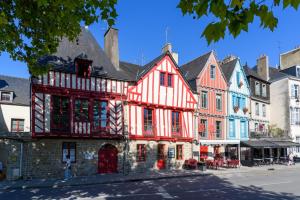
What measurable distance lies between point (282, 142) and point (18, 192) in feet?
77.3

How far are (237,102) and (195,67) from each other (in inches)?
200

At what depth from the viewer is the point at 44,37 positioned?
29.5 ft

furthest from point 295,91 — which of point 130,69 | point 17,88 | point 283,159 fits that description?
point 17,88

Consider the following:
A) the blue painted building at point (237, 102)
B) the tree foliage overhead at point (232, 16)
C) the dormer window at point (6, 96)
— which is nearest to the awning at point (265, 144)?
the blue painted building at point (237, 102)

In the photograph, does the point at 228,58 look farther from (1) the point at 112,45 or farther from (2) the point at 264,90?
(1) the point at 112,45

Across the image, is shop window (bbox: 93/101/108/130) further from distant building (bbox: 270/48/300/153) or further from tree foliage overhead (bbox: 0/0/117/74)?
distant building (bbox: 270/48/300/153)

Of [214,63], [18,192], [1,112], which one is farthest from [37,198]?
[214,63]

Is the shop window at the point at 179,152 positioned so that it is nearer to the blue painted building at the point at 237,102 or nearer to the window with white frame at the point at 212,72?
the blue painted building at the point at 237,102

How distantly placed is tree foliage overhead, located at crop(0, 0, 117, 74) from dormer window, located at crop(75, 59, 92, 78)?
361 inches

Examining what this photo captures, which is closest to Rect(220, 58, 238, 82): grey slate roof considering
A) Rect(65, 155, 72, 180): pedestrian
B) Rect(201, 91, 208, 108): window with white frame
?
Rect(201, 91, 208, 108): window with white frame

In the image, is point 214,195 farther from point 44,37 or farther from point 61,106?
point 61,106

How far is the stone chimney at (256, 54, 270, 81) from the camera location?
3356 cm

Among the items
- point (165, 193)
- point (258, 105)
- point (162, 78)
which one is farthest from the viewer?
point (258, 105)

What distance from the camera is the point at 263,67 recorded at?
33.9 meters
